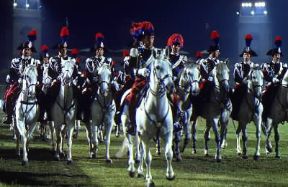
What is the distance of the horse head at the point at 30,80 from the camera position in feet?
63.0

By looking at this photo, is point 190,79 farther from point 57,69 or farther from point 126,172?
point 57,69

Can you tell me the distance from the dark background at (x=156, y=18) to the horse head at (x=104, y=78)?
4482 centimetres

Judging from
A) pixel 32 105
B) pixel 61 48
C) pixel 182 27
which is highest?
pixel 182 27

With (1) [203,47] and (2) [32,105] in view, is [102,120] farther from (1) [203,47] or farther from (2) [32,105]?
(1) [203,47]

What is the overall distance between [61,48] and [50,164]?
366cm

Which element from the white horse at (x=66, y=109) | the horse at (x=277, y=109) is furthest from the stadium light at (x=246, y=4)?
the white horse at (x=66, y=109)

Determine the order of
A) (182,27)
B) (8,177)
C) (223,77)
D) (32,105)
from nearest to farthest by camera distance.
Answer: (8,177), (32,105), (223,77), (182,27)

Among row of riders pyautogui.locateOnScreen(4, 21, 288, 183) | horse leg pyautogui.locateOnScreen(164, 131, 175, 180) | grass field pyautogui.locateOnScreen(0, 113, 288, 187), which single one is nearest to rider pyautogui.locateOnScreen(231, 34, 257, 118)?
row of riders pyautogui.locateOnScreen(4, 21, 288, 183)

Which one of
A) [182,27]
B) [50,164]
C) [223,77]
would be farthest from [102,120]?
[182,27]

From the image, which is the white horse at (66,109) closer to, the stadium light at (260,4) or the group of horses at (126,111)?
the group of horses at (126,111)

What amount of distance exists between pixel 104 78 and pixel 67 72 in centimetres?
123

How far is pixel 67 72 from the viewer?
19891mm

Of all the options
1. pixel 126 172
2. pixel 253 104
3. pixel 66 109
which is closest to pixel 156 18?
pixel 253 104

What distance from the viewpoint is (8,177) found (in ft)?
55.5
